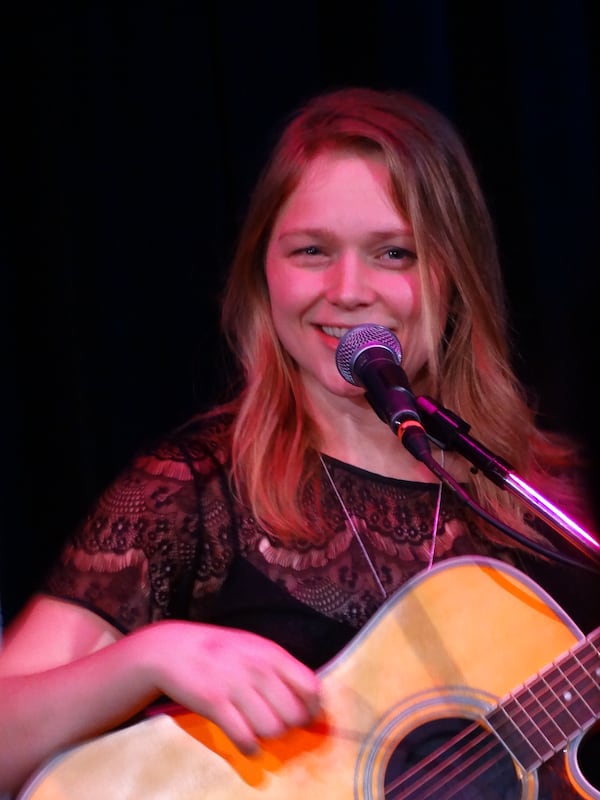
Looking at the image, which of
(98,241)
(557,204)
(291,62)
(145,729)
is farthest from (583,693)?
(291,62)

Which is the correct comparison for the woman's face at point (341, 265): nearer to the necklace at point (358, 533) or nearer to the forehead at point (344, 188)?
the forehead at point (344, 188)

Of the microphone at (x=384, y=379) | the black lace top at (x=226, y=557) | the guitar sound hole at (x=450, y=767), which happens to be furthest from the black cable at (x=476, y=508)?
the black lace top at (x=226, y=557)

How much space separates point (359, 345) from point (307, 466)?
0.39m

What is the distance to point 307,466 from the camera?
1.54m

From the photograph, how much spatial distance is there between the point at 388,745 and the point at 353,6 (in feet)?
4.54

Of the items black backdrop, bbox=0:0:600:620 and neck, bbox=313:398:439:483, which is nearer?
neck, bbox=313:398:439:483

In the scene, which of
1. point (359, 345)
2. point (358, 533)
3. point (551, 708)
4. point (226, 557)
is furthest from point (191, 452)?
point (551, 708)

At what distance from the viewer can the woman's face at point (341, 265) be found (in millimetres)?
1444

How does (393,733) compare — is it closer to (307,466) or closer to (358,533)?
(358,533)

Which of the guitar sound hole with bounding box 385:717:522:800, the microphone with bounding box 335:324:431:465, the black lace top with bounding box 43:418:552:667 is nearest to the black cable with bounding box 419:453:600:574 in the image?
the microphone with bounding box 335:324:431:465

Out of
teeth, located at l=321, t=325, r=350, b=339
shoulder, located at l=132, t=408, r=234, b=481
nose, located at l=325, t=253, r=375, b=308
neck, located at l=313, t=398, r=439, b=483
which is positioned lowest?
neck, located at l=313, t=398, r=439, b=483

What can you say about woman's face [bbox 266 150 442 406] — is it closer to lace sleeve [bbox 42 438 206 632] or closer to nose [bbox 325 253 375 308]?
nose [bbox 325 253 375 308]

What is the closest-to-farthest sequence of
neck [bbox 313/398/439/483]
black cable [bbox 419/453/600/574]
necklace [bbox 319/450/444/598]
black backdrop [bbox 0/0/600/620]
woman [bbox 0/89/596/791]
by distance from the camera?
black cable [bbox 419/453/600/574], woman [bbox 0/89/596/791], necklace [bbox 319/450/444/598], neck [bbox 313/398/439/483], black backdrop [bbox 0/0/600/620]

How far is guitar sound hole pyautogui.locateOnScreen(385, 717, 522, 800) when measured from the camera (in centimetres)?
117
